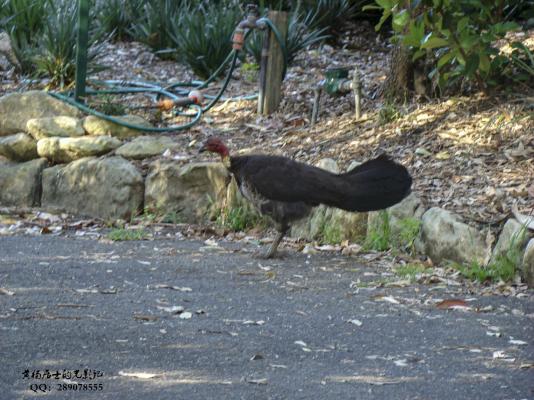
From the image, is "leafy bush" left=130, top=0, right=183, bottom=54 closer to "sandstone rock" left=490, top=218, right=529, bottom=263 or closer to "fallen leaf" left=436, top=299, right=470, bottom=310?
"sandstone rock" left=490, top=218, right=529, bottom=263

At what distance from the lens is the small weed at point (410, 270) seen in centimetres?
681

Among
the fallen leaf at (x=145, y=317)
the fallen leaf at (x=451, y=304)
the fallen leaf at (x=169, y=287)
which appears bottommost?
the fallen leaf at (x=169, y=287)

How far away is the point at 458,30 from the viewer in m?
7.98

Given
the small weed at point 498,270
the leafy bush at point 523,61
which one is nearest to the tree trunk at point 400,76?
the leafy bush at point 523,61

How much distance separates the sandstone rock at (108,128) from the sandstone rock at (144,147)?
0.26 meters

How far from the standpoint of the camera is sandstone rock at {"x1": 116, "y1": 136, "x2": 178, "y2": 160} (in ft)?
32.2

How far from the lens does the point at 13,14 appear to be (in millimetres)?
12594

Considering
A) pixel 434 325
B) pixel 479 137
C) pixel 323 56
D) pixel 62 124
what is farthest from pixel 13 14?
pixel 434 325

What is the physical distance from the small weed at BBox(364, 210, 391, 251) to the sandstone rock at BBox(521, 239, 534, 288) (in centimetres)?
137

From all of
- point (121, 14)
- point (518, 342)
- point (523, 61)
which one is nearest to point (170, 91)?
point (121, 14)

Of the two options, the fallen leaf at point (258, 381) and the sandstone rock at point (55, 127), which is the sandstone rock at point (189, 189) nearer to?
the sandstone rock at point (55, 127)

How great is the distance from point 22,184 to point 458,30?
4669mm

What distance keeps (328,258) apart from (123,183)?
2.66 meters

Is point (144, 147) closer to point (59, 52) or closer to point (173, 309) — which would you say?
point (59, 52)
